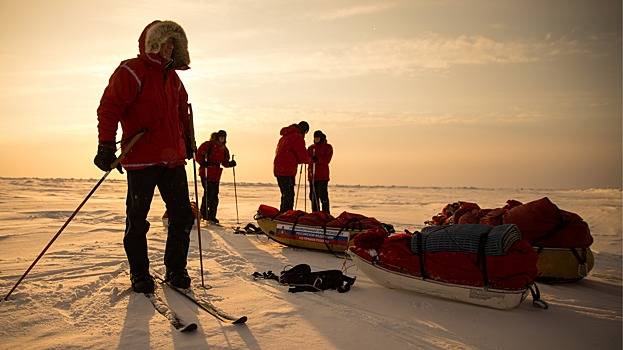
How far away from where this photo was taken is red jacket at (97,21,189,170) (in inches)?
126

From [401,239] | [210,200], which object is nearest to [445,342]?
[401,239]

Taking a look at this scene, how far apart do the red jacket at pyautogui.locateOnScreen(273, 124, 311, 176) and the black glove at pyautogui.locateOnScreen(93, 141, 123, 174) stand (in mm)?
5465

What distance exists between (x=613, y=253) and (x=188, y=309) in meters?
7.46

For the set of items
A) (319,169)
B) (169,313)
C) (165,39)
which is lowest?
(169,313)

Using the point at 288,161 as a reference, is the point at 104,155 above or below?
below

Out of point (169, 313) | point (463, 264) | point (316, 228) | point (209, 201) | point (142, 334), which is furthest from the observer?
point (209, 201)

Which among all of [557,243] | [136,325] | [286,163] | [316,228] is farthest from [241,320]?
[286,163]

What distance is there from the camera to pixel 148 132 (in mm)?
3387

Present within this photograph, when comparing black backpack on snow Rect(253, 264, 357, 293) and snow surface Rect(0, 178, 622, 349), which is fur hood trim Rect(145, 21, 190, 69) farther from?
black backpack on snow Rect(253, 264, 357, 293)

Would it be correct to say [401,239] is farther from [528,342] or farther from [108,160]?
[108,160]

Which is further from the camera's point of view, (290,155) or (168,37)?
(290,155)

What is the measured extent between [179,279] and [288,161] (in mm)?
5313

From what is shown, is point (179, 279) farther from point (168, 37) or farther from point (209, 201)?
point (209, 201)

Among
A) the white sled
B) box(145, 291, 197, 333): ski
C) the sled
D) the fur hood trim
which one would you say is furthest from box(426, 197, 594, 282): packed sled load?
the fur hood trim
